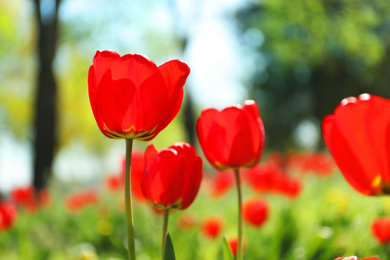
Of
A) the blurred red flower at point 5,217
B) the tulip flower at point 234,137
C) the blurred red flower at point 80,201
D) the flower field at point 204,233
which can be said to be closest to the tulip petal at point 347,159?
the tulip flower at point 234,137

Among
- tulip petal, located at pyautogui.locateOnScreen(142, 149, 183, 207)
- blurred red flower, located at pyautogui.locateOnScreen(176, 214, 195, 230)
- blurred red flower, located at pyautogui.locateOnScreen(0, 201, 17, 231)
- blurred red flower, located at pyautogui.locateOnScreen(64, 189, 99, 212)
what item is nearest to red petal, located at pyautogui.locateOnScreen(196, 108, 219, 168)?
tulip petal, located at pyautogui.locateOnScreen(142, 149, 183, 207)

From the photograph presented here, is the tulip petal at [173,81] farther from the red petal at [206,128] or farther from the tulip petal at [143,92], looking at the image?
the red petal at [206,128]

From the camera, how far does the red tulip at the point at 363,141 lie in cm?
77

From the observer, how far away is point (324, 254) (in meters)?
2.04

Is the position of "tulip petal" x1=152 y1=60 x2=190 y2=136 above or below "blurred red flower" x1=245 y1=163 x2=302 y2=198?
above

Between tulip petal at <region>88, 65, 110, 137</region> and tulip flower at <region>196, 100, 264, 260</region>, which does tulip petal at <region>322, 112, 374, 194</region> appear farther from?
tulip petal at <region>88, 65, 110, 137</region>

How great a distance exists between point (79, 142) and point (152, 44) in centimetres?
798

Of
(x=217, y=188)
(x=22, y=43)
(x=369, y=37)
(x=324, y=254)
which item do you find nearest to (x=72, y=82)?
(x=22, y=43)

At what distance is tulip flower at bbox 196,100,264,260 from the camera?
1110 mm

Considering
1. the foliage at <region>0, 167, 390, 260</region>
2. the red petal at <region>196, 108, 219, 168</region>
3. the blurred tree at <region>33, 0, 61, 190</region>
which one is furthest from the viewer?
the blurred tree at <region>33, 0, 61, 190</region>

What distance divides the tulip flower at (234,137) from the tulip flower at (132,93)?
0.21 m

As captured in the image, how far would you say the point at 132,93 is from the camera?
933 millimetres

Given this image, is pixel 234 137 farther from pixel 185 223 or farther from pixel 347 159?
pixel 185 223

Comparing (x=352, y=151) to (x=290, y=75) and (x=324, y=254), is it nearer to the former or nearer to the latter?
(x=324, y=254)
